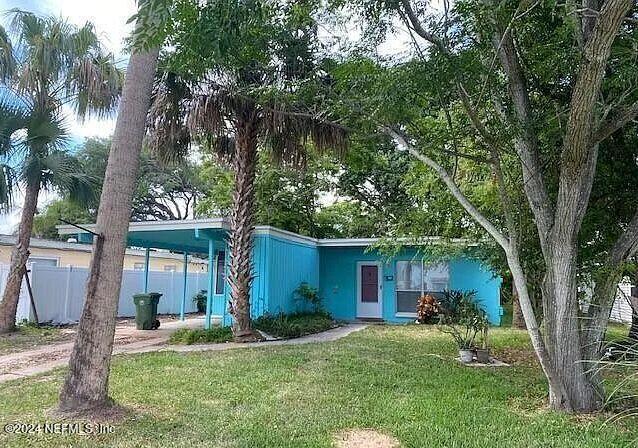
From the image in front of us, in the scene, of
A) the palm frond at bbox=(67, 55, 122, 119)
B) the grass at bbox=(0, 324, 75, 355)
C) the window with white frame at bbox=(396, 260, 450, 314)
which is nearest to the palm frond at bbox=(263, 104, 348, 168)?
the palm frond at bbox=(67, 55, 122, 119)

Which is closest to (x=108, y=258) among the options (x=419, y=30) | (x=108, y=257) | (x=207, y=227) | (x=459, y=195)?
(x=108, y=257)

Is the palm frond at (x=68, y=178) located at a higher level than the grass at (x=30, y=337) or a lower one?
higher

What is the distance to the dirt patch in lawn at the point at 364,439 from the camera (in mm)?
4145

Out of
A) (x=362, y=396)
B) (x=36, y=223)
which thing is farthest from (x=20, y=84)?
(x=36, y=223)

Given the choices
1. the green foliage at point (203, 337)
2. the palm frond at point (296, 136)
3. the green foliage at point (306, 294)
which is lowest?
the green foliage at point (203, 337)

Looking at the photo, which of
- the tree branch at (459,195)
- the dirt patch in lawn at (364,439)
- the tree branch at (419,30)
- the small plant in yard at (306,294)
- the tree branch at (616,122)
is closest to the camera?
the dirt patch in lawn at (364,439)

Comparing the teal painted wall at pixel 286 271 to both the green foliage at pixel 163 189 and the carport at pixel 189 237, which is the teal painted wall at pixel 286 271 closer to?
the carport at pixel 189 237

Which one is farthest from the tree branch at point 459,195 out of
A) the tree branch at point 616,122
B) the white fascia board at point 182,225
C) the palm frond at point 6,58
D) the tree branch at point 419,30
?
the palm frond at point 6,58

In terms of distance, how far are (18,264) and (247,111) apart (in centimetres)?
635

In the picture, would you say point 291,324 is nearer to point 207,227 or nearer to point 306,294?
point 306,294

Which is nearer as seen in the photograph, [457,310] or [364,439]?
A: [364,439]

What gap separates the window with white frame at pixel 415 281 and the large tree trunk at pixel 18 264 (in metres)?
9.92

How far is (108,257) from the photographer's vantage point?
16.0ft

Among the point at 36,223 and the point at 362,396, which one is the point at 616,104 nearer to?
the point at 362,396
